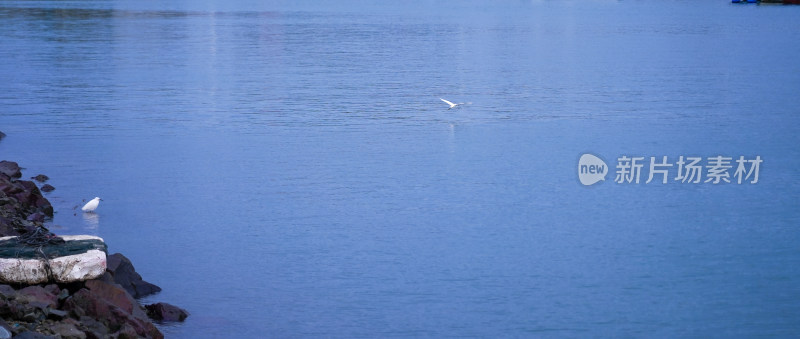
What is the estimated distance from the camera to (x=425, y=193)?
13688 mm

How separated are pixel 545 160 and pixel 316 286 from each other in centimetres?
646

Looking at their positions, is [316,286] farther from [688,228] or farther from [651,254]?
[688,228]

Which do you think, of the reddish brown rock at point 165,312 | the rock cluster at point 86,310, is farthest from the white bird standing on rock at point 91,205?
the reddish brown rock at point 165,312

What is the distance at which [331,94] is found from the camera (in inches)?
907

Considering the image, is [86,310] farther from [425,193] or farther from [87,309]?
[425,193]

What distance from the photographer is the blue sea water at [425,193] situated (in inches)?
376

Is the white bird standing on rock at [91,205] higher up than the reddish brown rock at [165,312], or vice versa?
the white bird standing on rock at [91,205]

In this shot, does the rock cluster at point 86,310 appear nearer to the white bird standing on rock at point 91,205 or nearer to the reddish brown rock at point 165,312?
the reddish brown rock at point 165,312

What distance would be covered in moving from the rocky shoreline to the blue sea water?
16.4 inches

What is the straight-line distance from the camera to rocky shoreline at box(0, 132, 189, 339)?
7.18 meters

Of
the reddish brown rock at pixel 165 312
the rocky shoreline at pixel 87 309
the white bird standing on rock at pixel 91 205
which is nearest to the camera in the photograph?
the rocky shoreline at pixel 87 309

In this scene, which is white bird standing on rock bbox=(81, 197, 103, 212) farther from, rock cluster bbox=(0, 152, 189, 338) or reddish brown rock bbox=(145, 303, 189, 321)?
reddish brown rock bbox=(145, 303, 189, 321)

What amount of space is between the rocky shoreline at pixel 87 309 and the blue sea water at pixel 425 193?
1.36ft

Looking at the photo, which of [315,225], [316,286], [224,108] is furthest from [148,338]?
[224,108]
